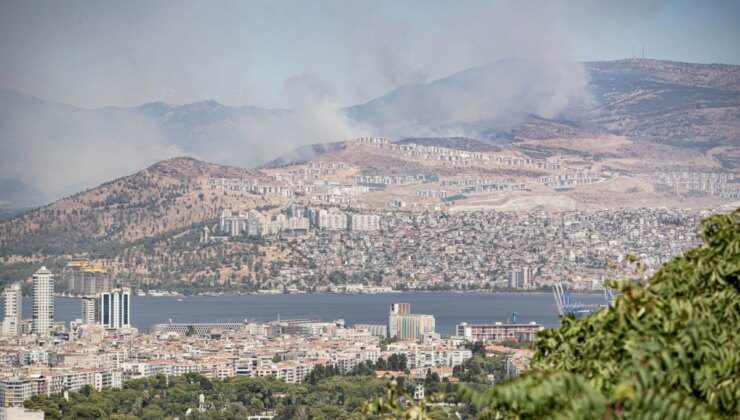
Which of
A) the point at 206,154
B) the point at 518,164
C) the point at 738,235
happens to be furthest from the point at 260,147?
the point at 738,235

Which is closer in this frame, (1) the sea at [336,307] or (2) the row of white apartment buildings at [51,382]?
(2) the row of white apartment buildings at [51,382]

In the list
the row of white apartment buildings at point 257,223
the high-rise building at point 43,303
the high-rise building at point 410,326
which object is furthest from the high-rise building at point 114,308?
the row of white apartment buildings at point 257,223

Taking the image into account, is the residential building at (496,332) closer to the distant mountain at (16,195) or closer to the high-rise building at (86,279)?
the high-rise building at (86,279)

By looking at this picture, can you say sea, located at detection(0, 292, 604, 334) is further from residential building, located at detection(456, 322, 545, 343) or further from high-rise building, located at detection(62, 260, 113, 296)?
residential building, located at detection(456, 322, 545, 343)

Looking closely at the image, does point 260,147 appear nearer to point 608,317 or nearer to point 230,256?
point 230,256

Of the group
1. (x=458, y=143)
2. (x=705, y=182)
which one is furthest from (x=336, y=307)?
(x=458, y=143)

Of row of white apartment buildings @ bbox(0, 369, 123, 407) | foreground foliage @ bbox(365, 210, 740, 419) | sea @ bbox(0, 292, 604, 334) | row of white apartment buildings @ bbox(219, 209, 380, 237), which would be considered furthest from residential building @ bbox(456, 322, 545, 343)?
foreground foliage @ bbox(365, 210, 740, 419)
